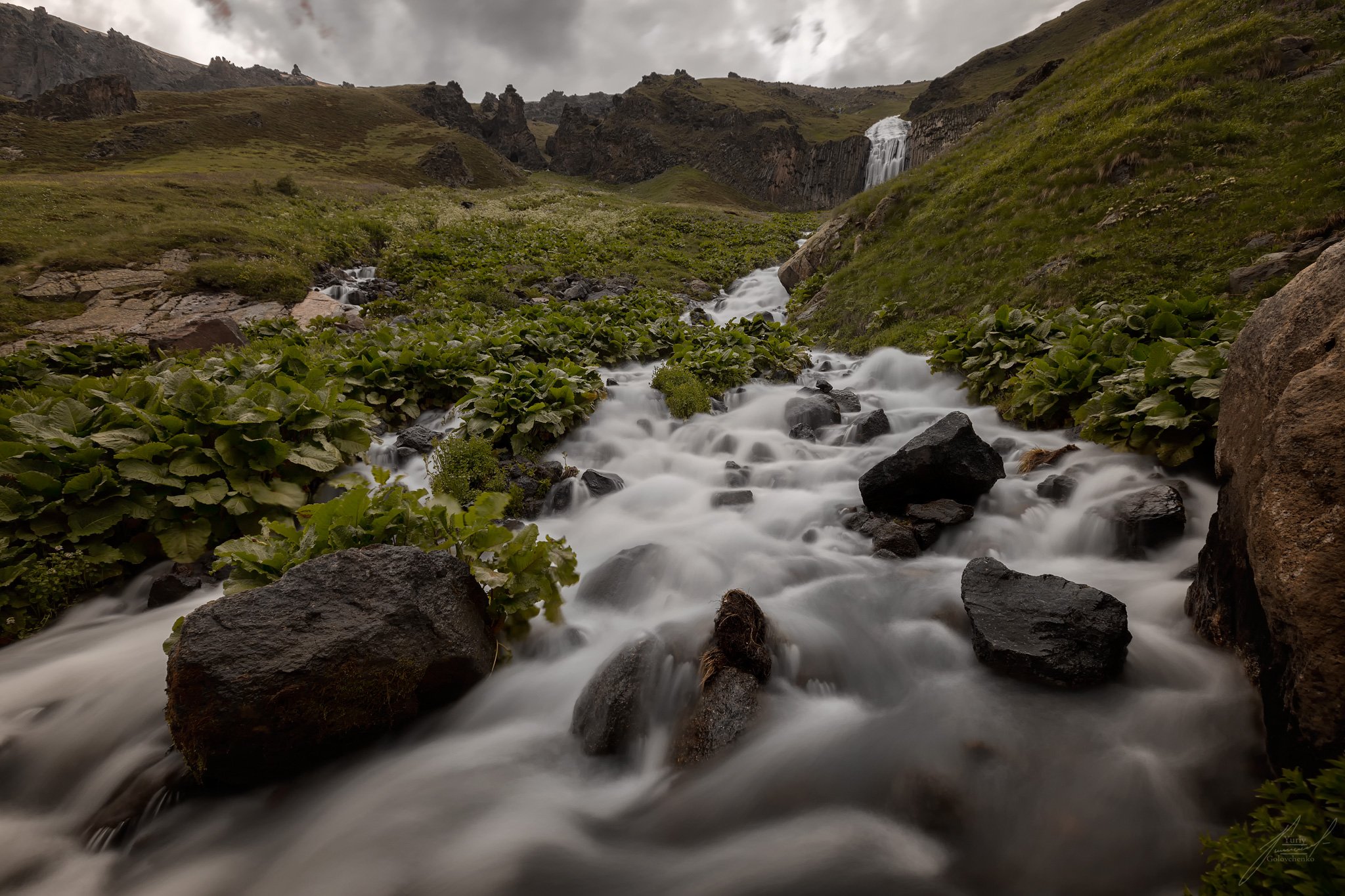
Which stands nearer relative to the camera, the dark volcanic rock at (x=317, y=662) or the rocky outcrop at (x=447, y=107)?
the dark volcanic rock at (x=317, y=662)

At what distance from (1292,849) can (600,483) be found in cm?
713

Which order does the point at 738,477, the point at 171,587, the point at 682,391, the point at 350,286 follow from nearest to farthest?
the point at 171,587 < the point at 738,477 < the point at 682,391 < the point at 350,286

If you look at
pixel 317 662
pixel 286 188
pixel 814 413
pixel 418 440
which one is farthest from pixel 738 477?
pixel 286 188

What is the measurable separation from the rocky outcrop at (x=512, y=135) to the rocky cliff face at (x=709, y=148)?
561 cm

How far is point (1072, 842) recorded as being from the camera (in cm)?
297

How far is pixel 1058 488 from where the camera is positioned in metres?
6.20

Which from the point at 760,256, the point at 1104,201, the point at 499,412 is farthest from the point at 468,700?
the point at 760,256

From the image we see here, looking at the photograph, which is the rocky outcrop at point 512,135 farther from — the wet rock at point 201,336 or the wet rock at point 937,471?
the wet rock at point 937,471

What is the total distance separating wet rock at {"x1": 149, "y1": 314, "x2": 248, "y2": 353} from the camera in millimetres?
12266

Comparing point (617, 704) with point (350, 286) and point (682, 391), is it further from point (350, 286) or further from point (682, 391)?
point (350, 286)

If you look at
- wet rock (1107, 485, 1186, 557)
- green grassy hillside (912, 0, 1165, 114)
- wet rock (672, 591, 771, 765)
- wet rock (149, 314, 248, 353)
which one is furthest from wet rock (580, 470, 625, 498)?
green grassy hillside (912, 0, 1165, 114)

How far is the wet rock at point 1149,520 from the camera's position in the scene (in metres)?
5.16

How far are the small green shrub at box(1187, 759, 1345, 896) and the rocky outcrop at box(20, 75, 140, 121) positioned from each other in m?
118

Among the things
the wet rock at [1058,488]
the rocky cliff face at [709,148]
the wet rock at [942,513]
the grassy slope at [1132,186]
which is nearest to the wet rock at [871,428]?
the wet rock at [942,513]
